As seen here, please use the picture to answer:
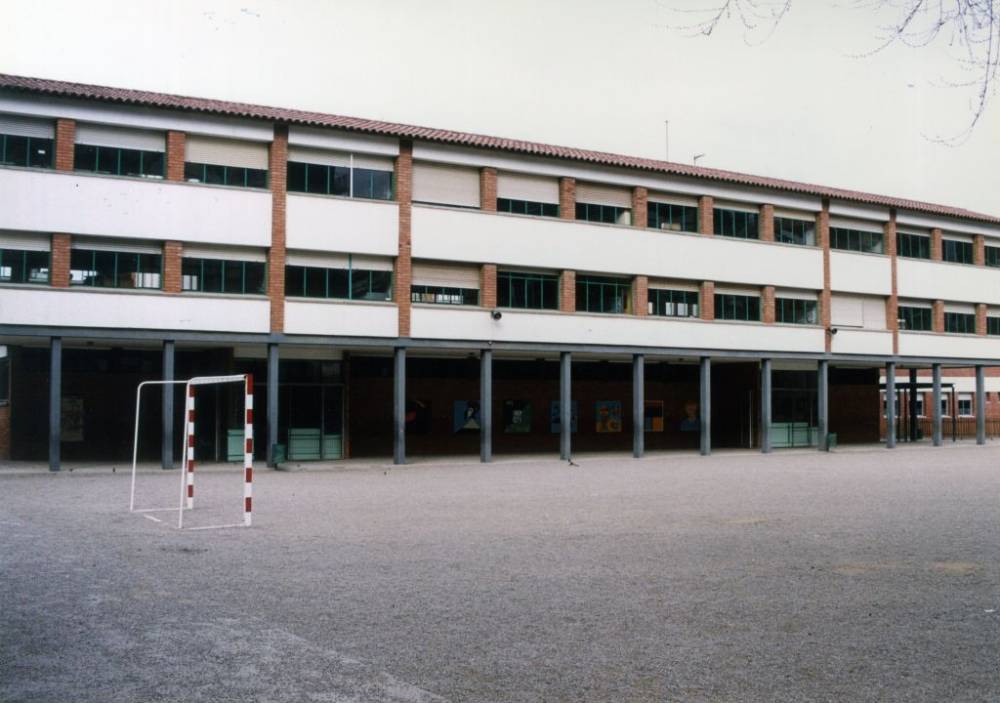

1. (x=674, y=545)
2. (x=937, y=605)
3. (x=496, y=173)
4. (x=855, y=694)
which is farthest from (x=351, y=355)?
(x=855, y=694)

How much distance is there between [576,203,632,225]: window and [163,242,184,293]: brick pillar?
13224 millimetres

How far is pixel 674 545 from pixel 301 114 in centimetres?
2117

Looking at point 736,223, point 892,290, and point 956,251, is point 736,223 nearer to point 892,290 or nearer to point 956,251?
point 892,290

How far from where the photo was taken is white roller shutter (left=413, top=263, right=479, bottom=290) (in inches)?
1209

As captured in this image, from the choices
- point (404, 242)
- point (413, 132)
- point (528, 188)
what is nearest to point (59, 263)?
point (404, 242)

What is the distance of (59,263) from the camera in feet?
84.7

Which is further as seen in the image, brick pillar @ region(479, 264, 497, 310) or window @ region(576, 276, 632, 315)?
window @ region(576, 276, 632, 315)

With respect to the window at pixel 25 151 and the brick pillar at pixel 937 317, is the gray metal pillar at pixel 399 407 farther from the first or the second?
the brick pillar at pixel 937 317

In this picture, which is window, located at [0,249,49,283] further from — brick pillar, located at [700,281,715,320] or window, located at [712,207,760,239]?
window, located at [712,207,760,239]

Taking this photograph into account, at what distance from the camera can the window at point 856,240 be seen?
Result: 39.9m

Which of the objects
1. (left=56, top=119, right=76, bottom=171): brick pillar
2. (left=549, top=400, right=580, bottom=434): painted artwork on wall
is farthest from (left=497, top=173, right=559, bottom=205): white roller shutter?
(left=56, top=119, right=76, bottom=171): brick pillar

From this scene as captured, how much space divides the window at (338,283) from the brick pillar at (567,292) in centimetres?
598

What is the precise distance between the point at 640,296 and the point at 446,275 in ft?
23.7

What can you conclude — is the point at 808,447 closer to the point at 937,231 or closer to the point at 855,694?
the point at 937,231
